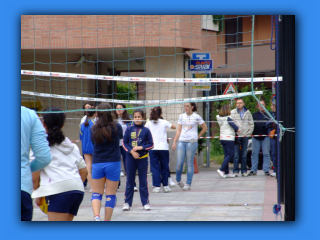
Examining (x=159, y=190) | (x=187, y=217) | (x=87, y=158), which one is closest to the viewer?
(x=187, y=217)

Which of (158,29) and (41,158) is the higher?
(158,29)

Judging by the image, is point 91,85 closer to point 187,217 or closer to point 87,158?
point 87,158

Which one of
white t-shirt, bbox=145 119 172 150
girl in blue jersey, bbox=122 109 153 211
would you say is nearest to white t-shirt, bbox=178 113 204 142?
white t-shirt, bbox=145 119 172 150

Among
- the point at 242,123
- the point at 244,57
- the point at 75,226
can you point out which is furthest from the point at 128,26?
the point at 244,57

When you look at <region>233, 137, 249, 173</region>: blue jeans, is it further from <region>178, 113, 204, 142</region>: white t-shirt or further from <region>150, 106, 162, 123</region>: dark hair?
<region>150, 106, 162, 123</region>: dark hair

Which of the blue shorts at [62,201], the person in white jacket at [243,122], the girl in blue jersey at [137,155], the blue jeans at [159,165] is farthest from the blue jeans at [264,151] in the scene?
the blue shorts at [62,201]

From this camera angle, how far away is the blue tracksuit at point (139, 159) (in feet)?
24.5

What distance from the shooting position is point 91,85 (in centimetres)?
1587

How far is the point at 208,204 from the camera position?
803 centimetres

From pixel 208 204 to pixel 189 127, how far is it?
6.58ft

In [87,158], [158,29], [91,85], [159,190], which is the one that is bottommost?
[159,190]

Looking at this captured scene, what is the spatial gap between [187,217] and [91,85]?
965 centimetres

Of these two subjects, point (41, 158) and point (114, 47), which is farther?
point (114, 47)

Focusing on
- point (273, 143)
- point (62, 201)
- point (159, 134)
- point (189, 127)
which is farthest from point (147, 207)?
point (273, 143)
